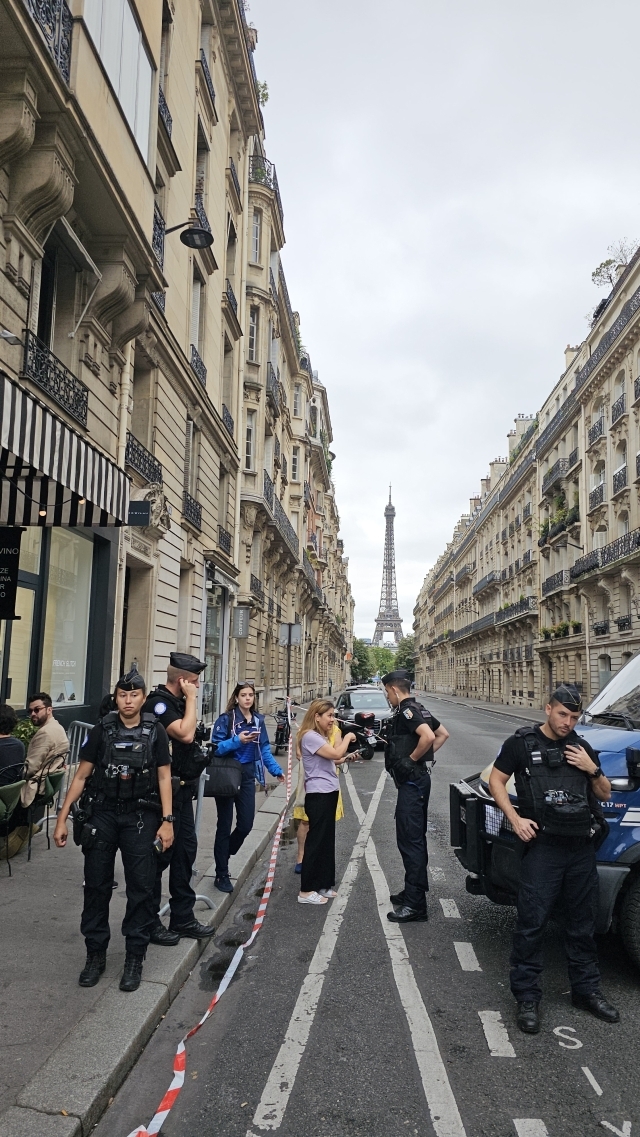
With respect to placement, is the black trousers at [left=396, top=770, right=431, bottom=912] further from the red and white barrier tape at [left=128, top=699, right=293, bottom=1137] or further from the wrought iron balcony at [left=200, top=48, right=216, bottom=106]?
the wrought iron balcony at [left=200, top=48, right=216, bottom=106]

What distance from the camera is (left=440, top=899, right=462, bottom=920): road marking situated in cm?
580

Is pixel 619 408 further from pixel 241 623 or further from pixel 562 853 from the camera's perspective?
pixel 562 853

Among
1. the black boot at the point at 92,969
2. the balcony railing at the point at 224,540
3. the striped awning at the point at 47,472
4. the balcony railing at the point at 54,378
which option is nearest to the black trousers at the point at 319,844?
the black boot at the point at 92,969

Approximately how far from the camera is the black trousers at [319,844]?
617 centimetres

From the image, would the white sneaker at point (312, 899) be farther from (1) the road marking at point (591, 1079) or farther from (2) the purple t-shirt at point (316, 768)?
(1) the road marking at point (591, 1079)

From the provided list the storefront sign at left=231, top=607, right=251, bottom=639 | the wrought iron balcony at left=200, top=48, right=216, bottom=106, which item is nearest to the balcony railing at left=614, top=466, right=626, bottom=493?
the storefront sign at left=231, top=607, right=251, bottom=639

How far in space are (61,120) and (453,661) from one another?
87233mm

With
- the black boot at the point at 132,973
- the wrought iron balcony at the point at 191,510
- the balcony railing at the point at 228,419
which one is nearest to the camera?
the black boot at the point at 132,973

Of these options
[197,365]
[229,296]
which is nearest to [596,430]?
[229,296]

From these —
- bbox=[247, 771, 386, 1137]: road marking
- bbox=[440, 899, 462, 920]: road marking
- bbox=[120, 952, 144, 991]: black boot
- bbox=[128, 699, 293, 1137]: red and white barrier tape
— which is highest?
bbox=[120, 952, 144, 991]: black boot

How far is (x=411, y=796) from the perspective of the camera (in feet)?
19.1

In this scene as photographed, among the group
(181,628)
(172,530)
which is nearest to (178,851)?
(172,530)

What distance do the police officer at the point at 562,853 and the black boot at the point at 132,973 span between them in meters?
2.03

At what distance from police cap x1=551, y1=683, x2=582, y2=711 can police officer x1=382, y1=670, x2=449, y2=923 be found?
5.67 ft
